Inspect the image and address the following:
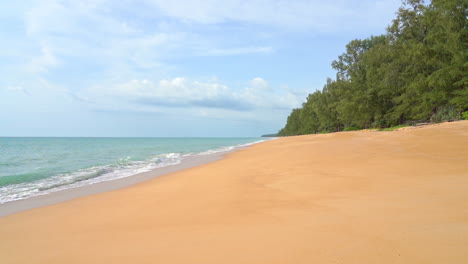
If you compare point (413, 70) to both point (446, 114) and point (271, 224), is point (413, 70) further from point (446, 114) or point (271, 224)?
point (271, 224)

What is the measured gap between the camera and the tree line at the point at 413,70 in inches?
947

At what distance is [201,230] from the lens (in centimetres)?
361

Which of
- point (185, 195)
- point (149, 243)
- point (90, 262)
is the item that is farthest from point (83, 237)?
point (185, 195)

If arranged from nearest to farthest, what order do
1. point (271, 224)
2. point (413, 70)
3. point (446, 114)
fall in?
1. point (271, 224)
2. point (446, 114)
3. point (413, 70)

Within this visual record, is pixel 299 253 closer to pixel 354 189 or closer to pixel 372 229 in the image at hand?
pixel 372 229

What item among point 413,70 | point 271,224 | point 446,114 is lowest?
point 271,224

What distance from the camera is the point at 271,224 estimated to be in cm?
354

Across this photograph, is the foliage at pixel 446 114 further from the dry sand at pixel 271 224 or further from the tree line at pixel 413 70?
the dry sand at pixel 271 224

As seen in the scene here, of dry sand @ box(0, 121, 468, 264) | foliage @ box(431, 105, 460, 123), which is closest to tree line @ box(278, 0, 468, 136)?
foliage @ box(431, 105, 460, 123)

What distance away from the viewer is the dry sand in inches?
104

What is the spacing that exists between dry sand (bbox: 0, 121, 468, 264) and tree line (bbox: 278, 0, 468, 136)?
23.5 m

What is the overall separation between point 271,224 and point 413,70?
3448cm

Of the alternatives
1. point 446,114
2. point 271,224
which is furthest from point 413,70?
point 271,224

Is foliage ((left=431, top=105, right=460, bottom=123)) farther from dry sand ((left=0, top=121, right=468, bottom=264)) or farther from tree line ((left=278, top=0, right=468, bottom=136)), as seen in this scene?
dry sand ((left=0, top=121, right=468, bottom=264))
